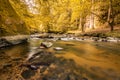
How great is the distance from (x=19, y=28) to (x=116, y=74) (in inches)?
345

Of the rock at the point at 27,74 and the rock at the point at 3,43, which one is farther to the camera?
the rock at the point at 3,43

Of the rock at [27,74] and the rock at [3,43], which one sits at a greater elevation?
the rock at [3,43]

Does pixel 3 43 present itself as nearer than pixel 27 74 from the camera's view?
No

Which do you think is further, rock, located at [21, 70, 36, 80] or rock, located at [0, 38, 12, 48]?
rock, located at [0, 38, 12, 48]

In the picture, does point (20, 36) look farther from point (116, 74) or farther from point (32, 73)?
point (116, 74)

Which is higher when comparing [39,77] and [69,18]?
[69,18]

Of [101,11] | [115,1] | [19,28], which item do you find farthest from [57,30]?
[19,28]

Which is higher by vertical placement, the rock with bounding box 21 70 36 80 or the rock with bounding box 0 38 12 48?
the rock with bounding box 0 38 12 48

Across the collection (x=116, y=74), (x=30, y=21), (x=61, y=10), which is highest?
(x=61, y=10)

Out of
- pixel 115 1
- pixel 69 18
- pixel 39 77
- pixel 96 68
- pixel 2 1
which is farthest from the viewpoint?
pixel 69 18

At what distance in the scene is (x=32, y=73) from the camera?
4.34 meters

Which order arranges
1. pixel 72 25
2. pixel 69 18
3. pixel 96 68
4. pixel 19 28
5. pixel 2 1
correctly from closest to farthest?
pixel 96 68, pixel 2 1, pixel 19 28, pixel 72 25, pixel 69 18

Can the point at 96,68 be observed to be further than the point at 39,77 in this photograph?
Yes

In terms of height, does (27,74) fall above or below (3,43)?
below
